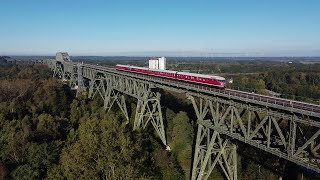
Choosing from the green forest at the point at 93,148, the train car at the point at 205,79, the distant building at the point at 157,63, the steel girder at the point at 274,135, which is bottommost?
the green forest at the point at 93,148

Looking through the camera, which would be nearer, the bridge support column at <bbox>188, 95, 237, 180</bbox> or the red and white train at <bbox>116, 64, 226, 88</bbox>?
the bridge support column at <bbox>188, 95, 237, 180</bbox>

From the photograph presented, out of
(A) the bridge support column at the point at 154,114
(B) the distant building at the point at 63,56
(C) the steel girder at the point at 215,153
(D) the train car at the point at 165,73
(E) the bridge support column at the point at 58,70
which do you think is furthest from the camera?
(E) the bridge support column at the point at 58,70

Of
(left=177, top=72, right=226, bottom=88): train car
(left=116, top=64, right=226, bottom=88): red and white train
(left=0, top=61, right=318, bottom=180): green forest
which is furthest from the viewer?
(left=116, top=64, right=226, bottom=88): red and white train

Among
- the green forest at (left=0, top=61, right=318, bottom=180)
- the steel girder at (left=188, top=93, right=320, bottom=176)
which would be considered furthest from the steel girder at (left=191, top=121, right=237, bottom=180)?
the green forest at (left=0, top=61, right=318, bottom=180)

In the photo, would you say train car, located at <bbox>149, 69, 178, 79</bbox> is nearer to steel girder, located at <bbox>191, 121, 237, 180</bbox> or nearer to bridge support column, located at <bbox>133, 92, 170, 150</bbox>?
bridge support column, located at <bbox>133, 92, 170, 150</bbox>

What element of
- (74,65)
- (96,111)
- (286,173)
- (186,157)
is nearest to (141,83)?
(186,157)

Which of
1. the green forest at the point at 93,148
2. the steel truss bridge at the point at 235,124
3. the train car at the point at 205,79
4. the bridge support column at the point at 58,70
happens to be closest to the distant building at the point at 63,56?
the bridge support column at the point at 58,70

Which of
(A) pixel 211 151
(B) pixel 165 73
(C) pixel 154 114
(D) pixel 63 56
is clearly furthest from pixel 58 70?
(A) pixel 211 151

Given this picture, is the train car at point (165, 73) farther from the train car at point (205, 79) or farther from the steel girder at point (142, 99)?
the steel girder at point (142, 99)
